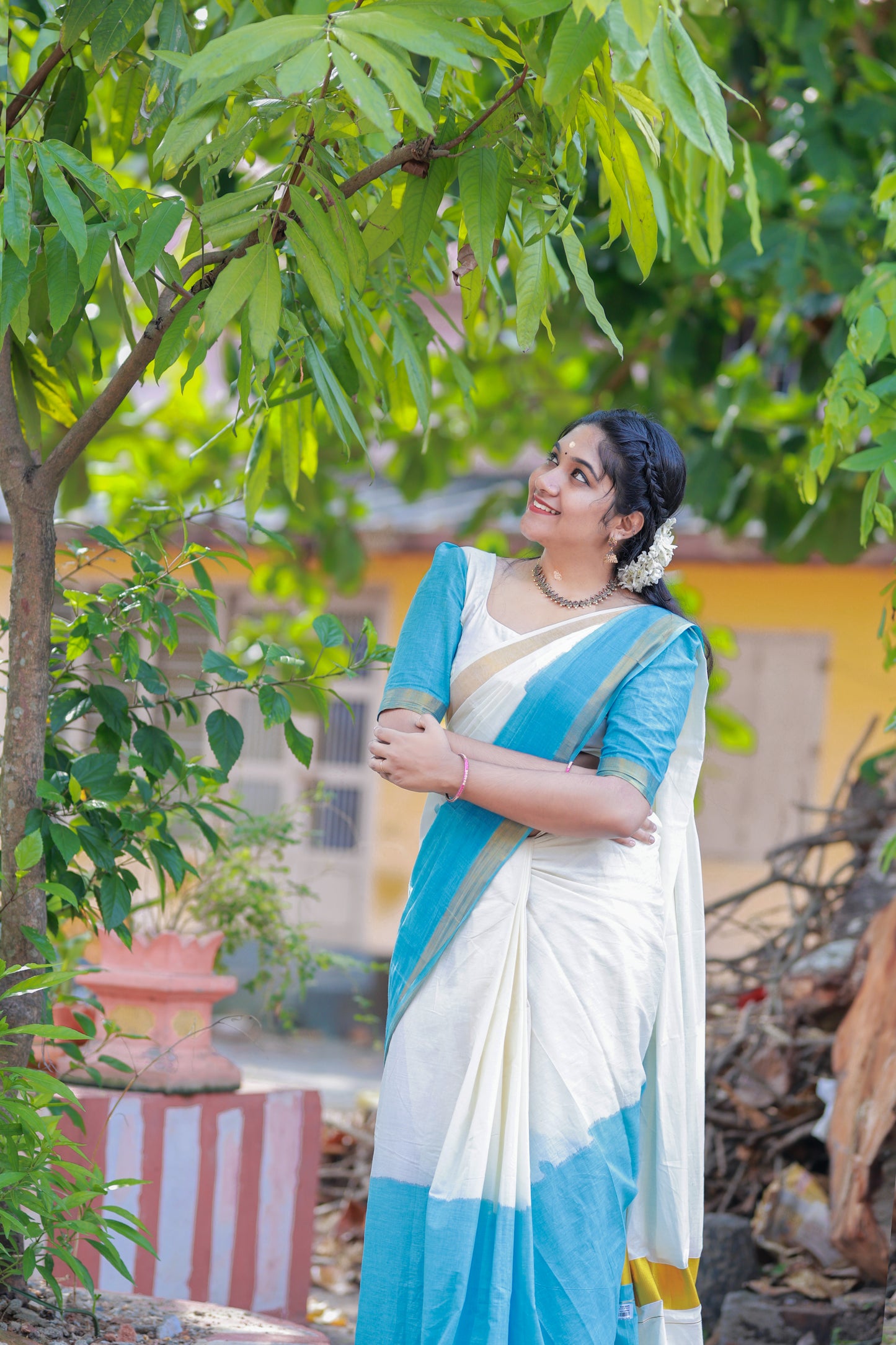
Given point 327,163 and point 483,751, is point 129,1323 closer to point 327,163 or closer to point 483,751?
point 483,751

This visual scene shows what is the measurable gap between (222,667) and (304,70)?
1074 mm

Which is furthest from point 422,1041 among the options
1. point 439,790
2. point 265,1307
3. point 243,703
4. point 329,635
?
point 243,703

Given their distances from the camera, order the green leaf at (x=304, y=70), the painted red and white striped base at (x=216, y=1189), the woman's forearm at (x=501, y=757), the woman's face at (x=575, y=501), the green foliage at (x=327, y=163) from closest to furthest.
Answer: the green leaf at (x=304, y=70), the green foliage at (x=327, y=163), the woman's forearm at (x=501, y=757), the woman's face at (x=575, y=501), the painted red and white striped base at (x=216, y=1189)

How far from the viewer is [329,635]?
228 cm

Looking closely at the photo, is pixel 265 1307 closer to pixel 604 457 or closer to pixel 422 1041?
pixel 422 1041

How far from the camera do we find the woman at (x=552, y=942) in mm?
1941

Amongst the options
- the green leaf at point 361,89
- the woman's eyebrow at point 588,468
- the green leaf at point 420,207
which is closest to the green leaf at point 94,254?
the green leaf at point 420,207

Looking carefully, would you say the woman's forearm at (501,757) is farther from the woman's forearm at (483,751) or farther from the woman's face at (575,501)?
the woman's face at (575,501)

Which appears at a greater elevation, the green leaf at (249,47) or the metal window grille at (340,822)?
the green leaf at (249,47)

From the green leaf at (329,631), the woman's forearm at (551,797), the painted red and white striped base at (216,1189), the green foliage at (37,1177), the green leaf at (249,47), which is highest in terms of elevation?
the green leaf at (249,47)

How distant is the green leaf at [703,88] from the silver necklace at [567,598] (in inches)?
26.2

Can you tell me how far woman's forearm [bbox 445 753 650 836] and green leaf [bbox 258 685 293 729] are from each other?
1.28ft

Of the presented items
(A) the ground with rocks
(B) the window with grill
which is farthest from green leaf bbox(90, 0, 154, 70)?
(B) the window with grill

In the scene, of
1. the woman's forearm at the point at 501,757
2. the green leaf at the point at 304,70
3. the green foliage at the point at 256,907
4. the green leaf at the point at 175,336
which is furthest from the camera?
the green foliage at the point at 256,907
